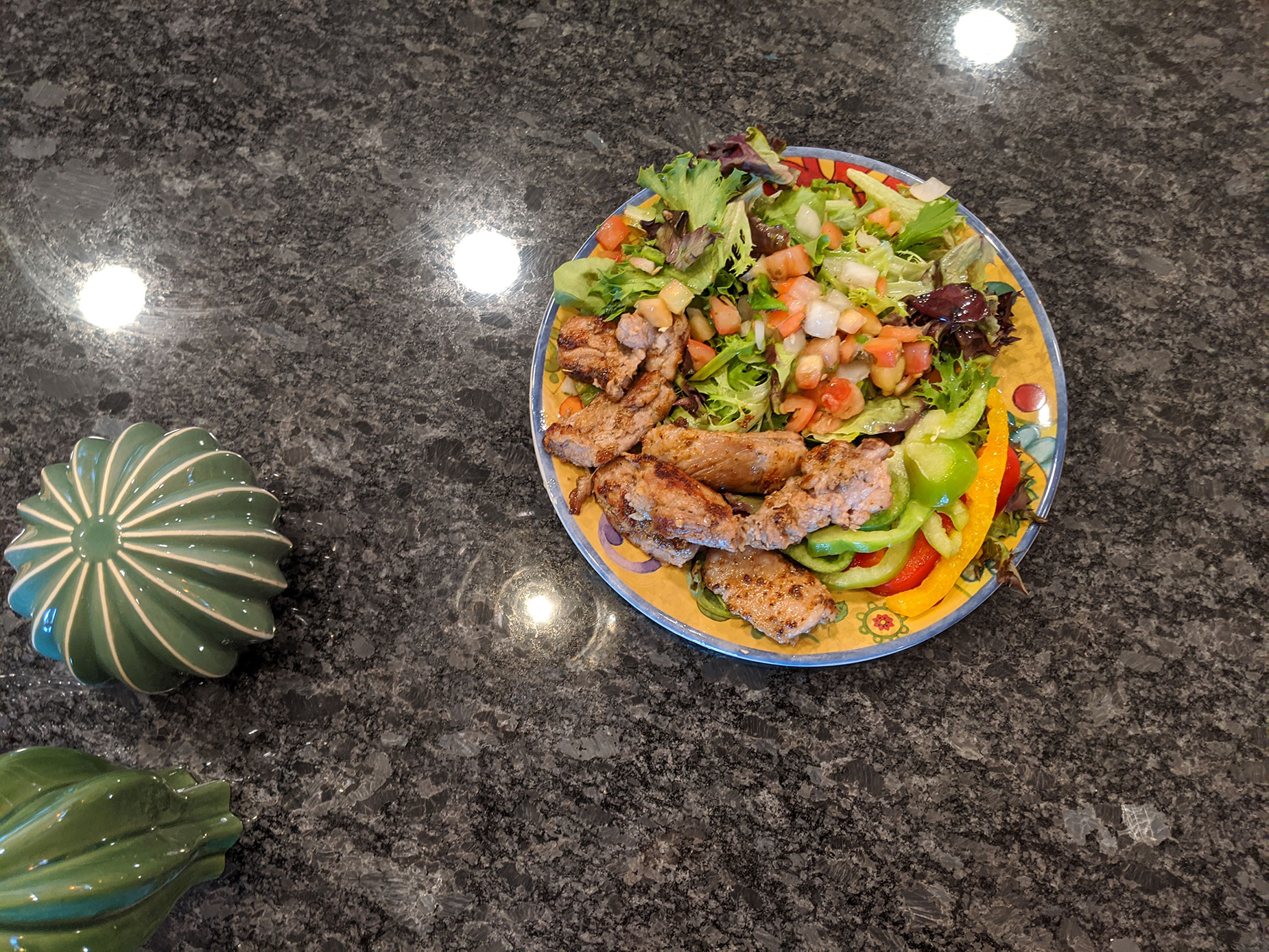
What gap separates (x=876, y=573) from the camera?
2.04 meters

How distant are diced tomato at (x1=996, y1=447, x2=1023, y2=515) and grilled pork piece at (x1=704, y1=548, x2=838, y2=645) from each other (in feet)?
1.79

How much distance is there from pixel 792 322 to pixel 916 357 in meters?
0.37

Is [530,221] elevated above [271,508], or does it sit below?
above

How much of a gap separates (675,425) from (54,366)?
6.82ft

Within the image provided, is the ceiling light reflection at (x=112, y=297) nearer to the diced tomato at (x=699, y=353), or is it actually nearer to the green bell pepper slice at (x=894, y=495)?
the diced tomato at (x=699, y=353)

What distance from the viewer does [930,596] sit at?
2012 mm

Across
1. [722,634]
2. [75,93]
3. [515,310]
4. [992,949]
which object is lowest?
[992,949]

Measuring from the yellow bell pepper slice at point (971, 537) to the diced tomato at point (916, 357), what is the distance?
0.97ft

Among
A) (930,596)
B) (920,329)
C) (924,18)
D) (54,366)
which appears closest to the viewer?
(930,596)

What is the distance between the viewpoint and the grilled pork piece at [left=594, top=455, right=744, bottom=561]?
2.01 meters

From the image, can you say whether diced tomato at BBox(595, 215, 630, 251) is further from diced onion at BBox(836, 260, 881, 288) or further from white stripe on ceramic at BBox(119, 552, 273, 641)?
white stripe on ceramic at BBox(119, 552, 273, 641)

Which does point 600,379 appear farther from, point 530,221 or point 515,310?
point 530,221

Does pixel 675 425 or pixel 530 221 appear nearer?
pixel 675 425

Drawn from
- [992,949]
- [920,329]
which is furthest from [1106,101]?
[992,949]
